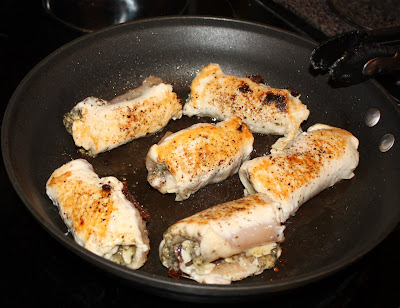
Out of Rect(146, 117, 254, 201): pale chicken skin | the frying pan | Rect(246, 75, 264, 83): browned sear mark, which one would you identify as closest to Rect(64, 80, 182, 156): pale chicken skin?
the frying pan

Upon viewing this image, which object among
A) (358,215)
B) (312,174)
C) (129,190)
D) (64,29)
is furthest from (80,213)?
(64,29)

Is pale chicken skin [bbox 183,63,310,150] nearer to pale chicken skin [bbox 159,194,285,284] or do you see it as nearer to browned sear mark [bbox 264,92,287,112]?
browned sear mark [bbox 264,92,287,112]

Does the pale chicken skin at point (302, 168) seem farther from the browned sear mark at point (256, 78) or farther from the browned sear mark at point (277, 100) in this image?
the browned sear mark at point (256, 78)

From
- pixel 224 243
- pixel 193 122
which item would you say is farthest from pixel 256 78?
pixel 224 243

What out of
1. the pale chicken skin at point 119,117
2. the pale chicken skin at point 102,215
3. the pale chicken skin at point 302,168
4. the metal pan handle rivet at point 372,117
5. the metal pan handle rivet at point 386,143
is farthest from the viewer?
the metal pan handle rivet at point 372,117

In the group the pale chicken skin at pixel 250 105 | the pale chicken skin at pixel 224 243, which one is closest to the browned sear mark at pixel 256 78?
the pale chicken skin at pixel 250 105
